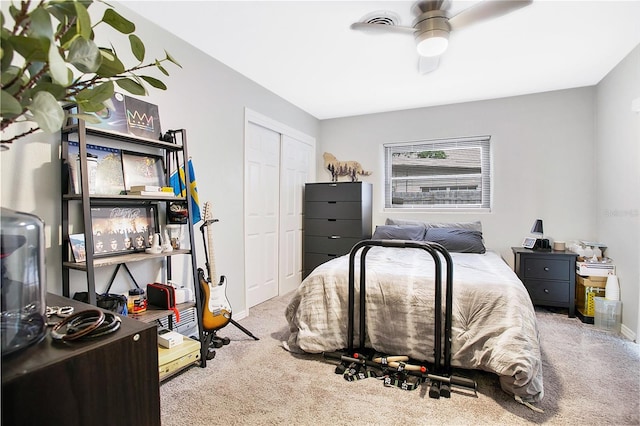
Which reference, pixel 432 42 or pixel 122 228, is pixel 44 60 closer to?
pixel 122 228

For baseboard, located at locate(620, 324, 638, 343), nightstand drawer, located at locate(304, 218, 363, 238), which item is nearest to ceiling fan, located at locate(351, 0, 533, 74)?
nightstand drawer, located at locate(304, 218, 363, 238)

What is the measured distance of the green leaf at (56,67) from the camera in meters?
0.48

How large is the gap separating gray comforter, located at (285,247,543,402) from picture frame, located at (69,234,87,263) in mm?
1376

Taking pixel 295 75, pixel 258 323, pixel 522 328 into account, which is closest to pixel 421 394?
pixel 522 328

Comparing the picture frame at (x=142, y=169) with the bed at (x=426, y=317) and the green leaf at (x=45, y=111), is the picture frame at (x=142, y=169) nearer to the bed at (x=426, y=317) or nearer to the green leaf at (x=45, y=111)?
the bed at (x=426, y=317)

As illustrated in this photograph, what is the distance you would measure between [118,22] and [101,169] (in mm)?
1609

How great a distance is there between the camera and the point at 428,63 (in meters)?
2.49

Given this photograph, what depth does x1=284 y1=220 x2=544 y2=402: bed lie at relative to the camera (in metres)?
1.78

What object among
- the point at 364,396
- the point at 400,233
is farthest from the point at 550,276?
the point at 364,396

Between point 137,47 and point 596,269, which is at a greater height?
point 137,47

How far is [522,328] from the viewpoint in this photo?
182 centimetres

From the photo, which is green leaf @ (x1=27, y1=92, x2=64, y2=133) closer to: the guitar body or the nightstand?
the guitar body

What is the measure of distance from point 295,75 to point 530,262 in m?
3.04

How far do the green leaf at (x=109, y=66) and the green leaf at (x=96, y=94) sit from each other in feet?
0.09
